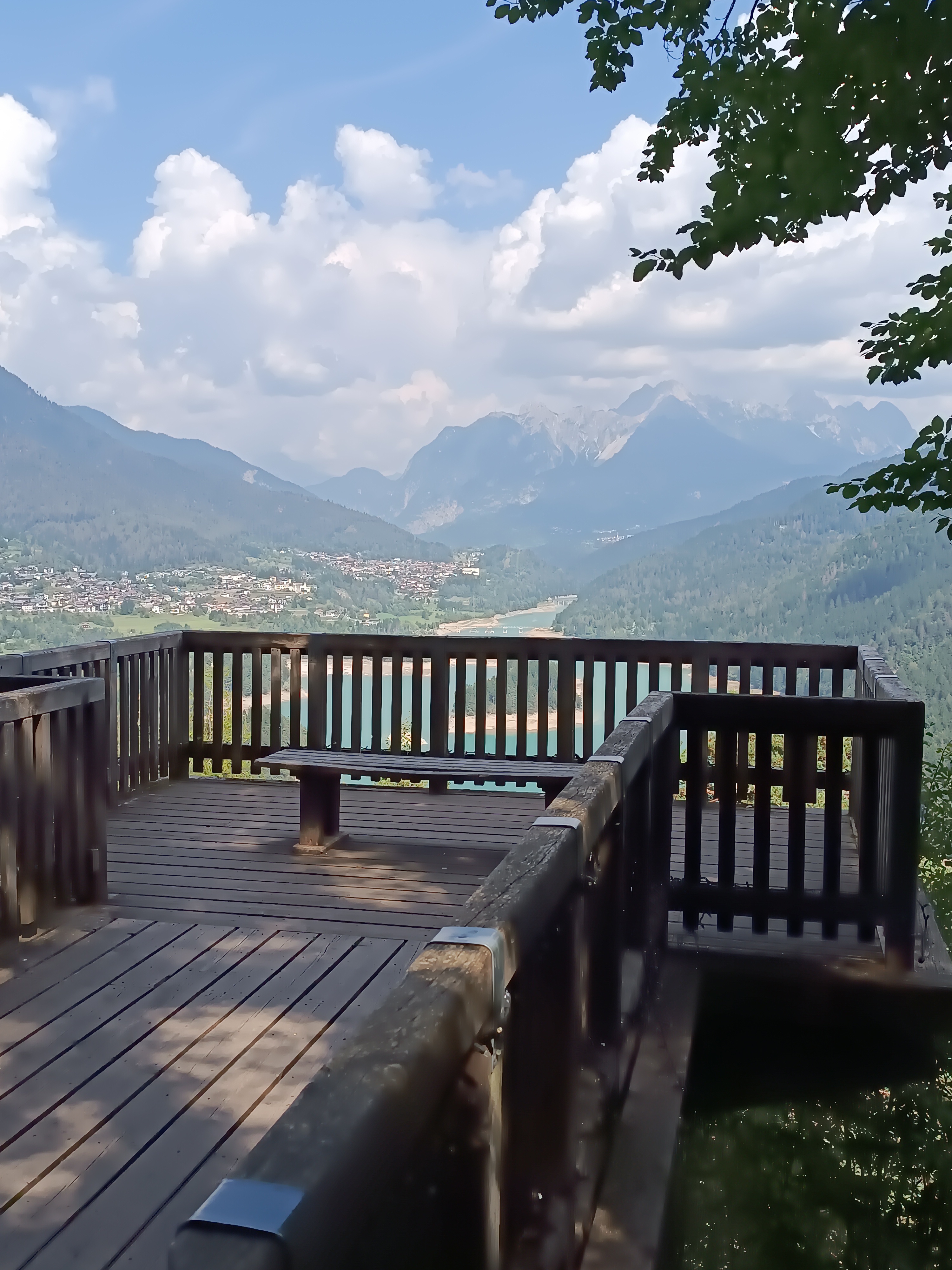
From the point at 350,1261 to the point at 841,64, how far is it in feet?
11.9

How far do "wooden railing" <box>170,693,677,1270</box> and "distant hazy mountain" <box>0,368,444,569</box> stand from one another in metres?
104

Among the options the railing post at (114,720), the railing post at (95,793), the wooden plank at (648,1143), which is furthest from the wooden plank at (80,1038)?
the railing post at (114,720)

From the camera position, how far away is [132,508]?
126 m

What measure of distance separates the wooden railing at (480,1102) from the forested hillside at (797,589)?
46176 mm

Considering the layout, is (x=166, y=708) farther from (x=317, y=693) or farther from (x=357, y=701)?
(x=357, y=701)

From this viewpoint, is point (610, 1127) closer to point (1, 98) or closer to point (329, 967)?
point (329, 967)

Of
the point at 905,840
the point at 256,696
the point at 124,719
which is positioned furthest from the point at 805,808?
the point at 256,696

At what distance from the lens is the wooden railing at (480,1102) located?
0.77 metres

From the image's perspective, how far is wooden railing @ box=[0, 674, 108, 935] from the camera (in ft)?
13.3

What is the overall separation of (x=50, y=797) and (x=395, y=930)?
149 centimetres

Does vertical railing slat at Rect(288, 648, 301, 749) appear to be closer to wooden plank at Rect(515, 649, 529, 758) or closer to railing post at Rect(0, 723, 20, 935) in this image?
wooden plank at Rect(515, 649, 529, 758)

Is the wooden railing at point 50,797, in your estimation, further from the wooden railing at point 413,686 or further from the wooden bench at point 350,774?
the wooden railing at point 413,686

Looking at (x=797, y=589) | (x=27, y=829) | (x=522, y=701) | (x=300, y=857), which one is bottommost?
(x=300, y=857)

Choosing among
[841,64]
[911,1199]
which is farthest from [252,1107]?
[841,64]
